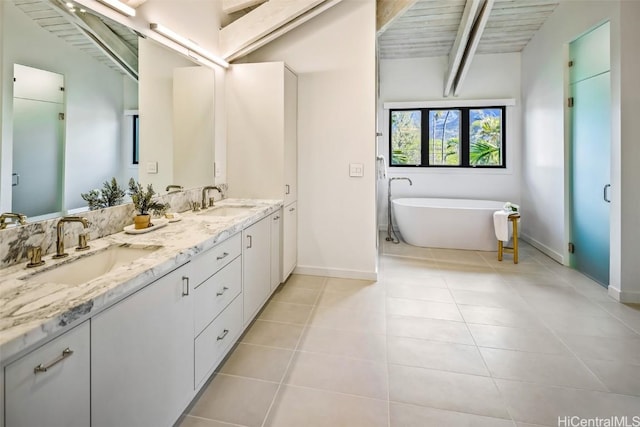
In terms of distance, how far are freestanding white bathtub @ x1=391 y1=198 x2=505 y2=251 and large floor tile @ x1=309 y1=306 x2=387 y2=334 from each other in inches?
93.3

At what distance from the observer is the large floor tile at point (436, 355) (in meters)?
1.99

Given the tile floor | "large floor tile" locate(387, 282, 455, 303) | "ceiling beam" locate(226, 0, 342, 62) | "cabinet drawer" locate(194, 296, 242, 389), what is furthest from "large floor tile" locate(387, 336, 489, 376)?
"ceiling beam" locate(226, 0, 342, 62)

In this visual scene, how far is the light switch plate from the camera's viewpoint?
11.1ft

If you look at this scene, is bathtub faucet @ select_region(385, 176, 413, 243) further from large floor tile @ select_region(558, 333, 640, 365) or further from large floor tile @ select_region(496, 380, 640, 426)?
large floor tile @ select_region(496, 380, 640, 426)

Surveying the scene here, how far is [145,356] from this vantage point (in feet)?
4.07

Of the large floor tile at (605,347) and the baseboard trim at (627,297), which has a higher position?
the baseboard trim at (627,297)

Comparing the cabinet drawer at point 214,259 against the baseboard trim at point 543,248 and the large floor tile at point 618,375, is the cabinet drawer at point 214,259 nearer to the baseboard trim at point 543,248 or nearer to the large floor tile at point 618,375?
the large floor tile at point 618,375

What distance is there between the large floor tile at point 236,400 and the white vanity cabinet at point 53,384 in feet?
2.43

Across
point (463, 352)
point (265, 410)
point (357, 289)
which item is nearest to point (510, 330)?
point (463, 352)

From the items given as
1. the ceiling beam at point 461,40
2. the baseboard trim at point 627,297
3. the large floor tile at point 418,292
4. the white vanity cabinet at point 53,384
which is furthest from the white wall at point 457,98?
the white vanity cabinet at point 53,384

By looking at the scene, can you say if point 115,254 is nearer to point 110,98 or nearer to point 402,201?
point 110,98

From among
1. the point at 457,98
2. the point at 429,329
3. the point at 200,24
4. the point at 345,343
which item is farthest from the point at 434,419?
the point at 457,98

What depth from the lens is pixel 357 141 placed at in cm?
338

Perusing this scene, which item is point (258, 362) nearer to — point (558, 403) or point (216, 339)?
point (216, 339)
